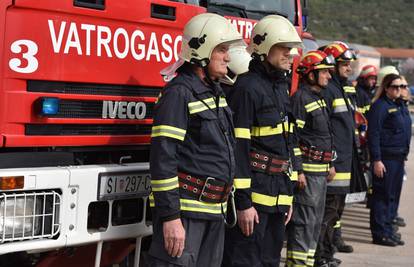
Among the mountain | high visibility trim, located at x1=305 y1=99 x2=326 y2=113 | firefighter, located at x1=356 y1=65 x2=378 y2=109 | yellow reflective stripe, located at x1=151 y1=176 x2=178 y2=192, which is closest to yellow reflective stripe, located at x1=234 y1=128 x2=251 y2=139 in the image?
yellow reflective stripe, located at x1=151 y1=176 x2=178 y2=192

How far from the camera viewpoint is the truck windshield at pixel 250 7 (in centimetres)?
591

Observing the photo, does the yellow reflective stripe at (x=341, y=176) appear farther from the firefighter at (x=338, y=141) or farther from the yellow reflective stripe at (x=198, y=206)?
the yellow reflective stripe at (x=198, y=206)

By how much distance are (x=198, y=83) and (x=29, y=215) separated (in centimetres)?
114

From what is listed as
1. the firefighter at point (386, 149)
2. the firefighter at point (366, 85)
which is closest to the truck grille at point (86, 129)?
the firefighter at point (386, 149)

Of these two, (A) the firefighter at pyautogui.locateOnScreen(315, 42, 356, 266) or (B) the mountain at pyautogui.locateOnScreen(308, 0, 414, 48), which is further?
(B) the mountain at pyautogui.locateOnScreen(308, 0, 414, 48)

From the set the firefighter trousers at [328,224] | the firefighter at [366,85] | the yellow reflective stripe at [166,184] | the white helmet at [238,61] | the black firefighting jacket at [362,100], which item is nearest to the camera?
the yellow reflective stripe at [166,184]

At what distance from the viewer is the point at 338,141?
669 centimetres

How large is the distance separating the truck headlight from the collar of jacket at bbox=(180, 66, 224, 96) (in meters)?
1.03

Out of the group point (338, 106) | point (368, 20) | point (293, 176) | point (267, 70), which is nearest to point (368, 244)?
point (338, 106)

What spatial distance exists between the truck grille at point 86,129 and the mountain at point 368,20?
2829 inches

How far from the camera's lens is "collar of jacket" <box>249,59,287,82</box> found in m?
4.96

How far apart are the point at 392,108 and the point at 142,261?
4020mm

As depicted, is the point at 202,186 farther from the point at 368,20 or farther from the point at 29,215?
the point at 368,20

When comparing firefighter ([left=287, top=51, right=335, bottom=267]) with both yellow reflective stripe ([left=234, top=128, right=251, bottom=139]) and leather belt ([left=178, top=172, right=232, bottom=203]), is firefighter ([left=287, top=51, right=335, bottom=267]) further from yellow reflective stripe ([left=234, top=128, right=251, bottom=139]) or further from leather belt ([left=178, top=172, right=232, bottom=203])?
leather belt ([left=178, top=172, right=232, bottom=203])
